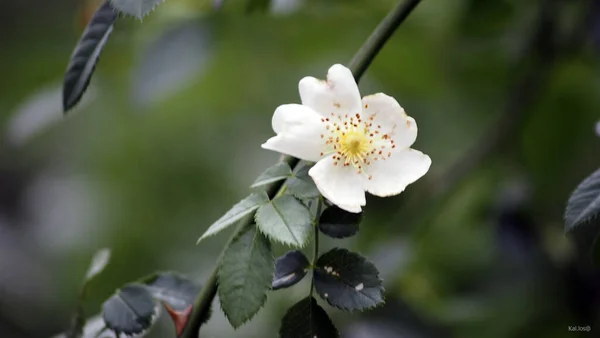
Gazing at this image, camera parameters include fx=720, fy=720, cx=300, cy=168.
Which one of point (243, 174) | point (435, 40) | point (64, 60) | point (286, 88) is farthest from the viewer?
point (243, 174)

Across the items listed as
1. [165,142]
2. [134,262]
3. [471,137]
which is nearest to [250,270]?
[471,137]

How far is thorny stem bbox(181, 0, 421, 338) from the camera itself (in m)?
0.64

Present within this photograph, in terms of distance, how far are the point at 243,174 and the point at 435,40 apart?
93 cm

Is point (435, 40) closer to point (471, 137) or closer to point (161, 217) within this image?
point (471, 137)

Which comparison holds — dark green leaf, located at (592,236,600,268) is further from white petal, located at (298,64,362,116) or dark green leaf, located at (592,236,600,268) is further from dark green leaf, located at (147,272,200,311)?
dark green leaf, located at (147,272,200,311)

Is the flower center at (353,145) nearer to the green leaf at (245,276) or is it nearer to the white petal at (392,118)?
the white petal at (392,118)

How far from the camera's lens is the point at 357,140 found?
2.19 feet

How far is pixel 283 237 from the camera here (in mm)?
571

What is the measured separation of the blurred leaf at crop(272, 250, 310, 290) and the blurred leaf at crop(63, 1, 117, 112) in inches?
10.0

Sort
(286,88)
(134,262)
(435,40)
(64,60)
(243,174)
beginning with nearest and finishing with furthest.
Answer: (435,40), (64,60), (286,88), (134,262), (243,174)

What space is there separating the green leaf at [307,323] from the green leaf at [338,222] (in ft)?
0.21

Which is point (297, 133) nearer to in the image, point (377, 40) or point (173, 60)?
point (377, 40)


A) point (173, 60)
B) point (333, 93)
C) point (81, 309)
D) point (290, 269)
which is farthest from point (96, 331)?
point (173, 60)

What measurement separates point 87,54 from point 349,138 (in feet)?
0.89
